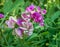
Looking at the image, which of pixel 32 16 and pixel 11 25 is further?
pixel 32 16

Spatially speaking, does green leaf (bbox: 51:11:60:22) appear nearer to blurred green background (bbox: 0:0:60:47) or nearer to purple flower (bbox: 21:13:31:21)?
blurred green background (bbox: 0:0:60:47)

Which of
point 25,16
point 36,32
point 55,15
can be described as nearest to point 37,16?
point 25,16

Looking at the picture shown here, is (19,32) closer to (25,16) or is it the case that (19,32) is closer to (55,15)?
(25,16)

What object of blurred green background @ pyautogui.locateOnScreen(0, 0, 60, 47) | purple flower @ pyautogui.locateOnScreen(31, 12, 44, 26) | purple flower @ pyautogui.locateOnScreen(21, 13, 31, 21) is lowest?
blurred green background @ pyautogui.locateOnScreen(0, 0, 60, 47)

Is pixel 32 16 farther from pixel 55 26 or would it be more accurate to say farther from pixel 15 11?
pixel 55 26

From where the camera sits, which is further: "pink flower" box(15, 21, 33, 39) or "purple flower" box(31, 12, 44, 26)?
"purple flower" box(31, 12, 44, 26)

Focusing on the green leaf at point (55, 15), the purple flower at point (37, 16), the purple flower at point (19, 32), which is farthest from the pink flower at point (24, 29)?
the green leaf at point (55, 15)

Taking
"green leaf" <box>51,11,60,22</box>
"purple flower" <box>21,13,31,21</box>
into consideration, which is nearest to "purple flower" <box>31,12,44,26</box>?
"purple flower" <box>21,13,31,21</box>

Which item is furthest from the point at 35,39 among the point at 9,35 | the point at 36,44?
the point at 9,35

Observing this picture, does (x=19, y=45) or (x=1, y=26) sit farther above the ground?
(x=1, y=26)

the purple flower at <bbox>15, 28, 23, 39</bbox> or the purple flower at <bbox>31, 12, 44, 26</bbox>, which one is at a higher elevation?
the purple flower at <bbox>31, 12, 44, 26</bbox>

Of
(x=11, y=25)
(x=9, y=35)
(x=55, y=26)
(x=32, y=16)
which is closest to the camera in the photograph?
(x=11, y=25)
